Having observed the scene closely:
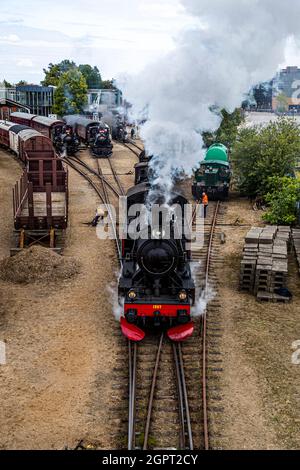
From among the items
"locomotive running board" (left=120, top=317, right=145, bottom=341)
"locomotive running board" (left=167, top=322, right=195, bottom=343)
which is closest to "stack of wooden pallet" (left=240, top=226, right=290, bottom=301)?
"locomotive running board" (left=167, top=322, right=195, bottom=343)

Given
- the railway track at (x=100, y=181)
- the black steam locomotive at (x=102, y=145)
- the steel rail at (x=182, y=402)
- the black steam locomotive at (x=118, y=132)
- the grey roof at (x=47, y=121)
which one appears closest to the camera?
the steel rail at (x=182, y=402)

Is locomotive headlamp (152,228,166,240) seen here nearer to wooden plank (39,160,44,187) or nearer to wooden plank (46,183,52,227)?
wooden plank (46,183,52,227)

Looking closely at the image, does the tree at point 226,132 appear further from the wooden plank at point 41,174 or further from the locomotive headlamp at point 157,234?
the locomotive headlamp at point 157,234

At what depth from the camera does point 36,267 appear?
1638cm

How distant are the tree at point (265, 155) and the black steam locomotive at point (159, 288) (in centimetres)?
1499

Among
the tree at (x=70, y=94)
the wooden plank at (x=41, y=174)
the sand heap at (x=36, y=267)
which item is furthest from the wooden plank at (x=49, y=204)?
the tree at (x=70, y=94)

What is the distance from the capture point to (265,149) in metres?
27.1

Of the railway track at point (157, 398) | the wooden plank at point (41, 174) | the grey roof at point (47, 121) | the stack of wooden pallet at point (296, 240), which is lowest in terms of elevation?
the railway track at point (157, 398)

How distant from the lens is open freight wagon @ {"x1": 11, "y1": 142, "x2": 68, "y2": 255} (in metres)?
18.8

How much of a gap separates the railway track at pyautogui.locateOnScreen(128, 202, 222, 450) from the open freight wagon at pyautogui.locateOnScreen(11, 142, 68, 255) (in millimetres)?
7839

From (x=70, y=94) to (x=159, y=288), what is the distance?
177ft

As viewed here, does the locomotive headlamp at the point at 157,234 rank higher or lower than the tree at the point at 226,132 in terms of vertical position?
lower

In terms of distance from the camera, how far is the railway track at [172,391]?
8.85 meters

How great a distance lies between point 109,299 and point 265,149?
1600 centimetres
